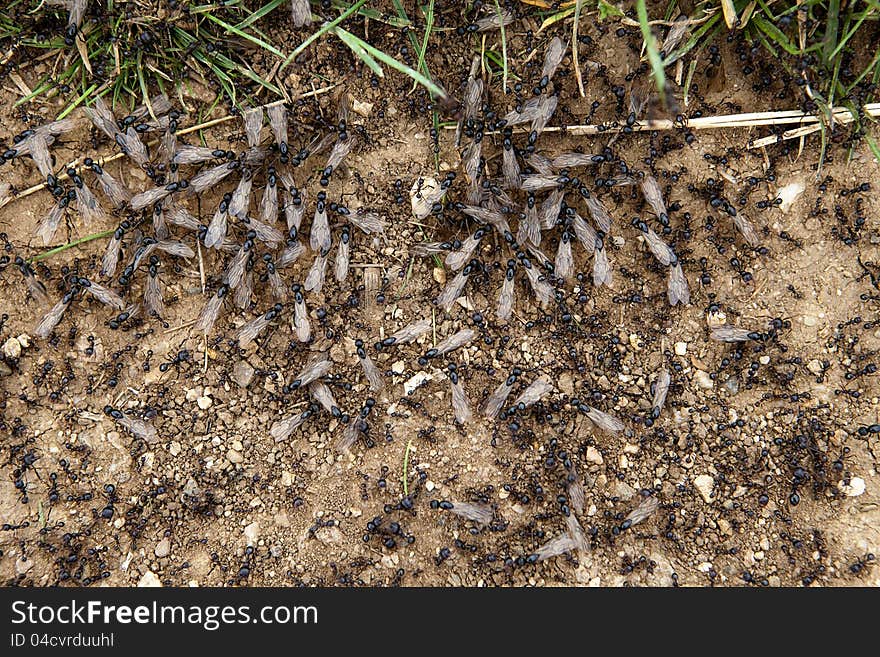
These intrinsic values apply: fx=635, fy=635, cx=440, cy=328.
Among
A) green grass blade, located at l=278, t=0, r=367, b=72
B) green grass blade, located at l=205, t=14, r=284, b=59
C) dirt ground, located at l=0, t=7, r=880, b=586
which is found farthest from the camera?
dirt ground, located at l=0, t=7, r=880, b=586

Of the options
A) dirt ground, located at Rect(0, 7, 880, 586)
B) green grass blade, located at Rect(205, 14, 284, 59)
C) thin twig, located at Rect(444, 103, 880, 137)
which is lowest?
dirt ground, located at Rect(0, 7, 880, 586)

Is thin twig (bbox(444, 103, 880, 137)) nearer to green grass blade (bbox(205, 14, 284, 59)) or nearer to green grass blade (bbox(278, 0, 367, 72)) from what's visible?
green grass blade (bbox(278, 0, 367, 72))

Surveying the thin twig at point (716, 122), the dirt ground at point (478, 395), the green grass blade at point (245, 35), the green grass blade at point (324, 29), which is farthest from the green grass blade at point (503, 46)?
the green grass blade at point (245, 35)

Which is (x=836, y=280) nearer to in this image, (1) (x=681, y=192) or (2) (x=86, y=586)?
(1) (x=681, y=192)

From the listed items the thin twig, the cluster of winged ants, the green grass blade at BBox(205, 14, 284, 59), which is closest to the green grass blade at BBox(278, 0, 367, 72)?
the green grass blade at BBox(205, 14, 284, 59)

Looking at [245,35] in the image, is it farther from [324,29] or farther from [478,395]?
[478,395]

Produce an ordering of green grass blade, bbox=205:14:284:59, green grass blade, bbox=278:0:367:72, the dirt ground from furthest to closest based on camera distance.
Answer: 1. the dirt ground
2. green grass blade, bbox=205:14:284:59
3. green grass blade, bbox=278:0:367:72

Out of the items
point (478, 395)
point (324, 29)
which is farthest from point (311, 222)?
point (478, 395)
